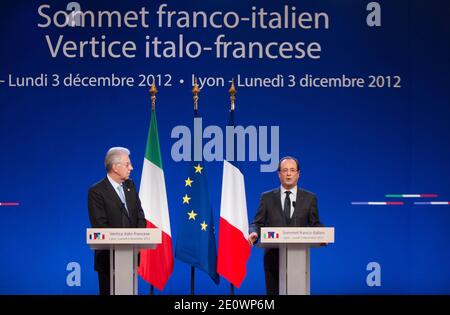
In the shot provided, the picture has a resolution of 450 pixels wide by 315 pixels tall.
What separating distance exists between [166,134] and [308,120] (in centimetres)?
143

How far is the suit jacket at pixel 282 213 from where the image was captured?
7.46 m

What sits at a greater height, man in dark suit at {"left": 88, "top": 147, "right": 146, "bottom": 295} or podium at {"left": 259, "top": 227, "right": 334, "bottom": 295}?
man in dark suit at {"left": 88, "top": 147, "right": 146, "bottom": 295}

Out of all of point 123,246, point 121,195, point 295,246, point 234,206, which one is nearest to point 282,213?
point 295,246

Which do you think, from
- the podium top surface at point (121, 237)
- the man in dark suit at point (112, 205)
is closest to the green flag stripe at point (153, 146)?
the man in dark suit at point (112, 205)

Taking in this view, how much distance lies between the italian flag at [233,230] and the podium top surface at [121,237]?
6.38 ft

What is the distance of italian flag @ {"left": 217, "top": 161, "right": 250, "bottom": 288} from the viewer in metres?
8.61

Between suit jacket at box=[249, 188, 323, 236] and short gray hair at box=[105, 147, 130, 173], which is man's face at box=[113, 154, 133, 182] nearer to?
short gray hair at box=[105, 147, 130, 173]

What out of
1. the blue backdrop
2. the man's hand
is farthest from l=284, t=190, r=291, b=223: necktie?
the blue backdrop

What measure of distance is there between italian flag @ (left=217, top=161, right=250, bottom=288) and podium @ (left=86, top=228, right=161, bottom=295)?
5.99ft

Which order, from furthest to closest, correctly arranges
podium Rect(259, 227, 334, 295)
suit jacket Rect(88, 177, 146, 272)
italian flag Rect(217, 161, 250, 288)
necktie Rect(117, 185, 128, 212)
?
italian flag Rect(217, 161, 250, 288) → necktie Rect(117, 185, 128, 212) → suit jacket Rect(88, 177, 146, 272) → podium Rect(259, 227, 334, 295)
